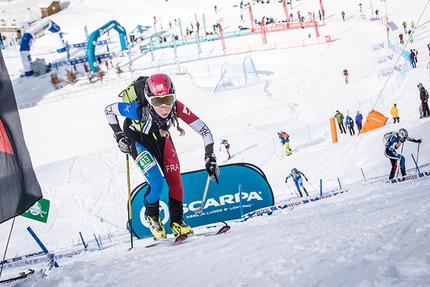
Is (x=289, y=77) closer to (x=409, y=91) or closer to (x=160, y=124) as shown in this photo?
(x=409, y=91)

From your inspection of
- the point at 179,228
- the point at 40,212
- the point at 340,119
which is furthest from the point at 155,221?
the point at 340,119

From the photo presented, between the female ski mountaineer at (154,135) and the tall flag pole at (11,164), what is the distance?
3.61 ft

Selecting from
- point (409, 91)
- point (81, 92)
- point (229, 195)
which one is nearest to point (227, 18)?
point (81, 92)

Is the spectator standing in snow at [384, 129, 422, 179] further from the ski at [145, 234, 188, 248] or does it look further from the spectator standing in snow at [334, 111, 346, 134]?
the spectator standing in snow at [334, 111, 346, 134]

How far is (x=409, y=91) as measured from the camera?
65.8 feet

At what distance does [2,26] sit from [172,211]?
60.5m

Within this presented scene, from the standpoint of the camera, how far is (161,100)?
15.8 feet

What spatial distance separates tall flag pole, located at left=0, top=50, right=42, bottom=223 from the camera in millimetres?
4062

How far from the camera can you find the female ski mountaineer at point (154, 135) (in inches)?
192

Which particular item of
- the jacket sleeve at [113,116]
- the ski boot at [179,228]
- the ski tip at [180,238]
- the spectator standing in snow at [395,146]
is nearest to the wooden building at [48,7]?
the spectator standing in snow at [395,146]

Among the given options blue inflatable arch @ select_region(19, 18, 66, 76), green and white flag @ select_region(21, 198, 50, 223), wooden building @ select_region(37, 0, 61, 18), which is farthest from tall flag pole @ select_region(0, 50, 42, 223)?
wooden building @ select_region(37, 0, 61, 18)

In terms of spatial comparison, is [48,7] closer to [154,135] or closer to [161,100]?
[154,135]

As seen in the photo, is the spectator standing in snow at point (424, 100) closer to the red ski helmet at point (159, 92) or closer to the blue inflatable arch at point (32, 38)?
the red ski helmet at point (159, 92)

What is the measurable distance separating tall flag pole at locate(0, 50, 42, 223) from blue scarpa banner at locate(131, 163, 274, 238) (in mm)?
3508
